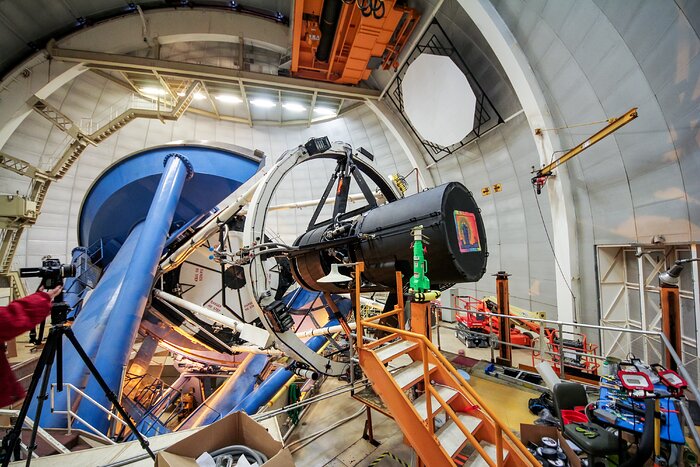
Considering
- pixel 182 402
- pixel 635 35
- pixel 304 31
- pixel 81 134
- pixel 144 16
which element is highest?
pixel 144 16

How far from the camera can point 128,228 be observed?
775 centimetres

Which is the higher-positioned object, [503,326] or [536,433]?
[503,326]

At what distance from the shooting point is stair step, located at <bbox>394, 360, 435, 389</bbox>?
2705 mm

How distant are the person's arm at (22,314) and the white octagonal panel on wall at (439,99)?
9722 mm

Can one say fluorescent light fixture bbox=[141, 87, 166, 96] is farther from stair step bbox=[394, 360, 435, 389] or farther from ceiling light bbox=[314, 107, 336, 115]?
stair step bbox=[394, 360, 435, 389]

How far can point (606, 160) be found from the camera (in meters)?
6.12

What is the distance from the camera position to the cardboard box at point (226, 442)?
1846 millimetres

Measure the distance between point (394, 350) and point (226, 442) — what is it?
188cm

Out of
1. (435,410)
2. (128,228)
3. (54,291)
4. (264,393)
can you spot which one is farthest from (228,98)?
(435,410)

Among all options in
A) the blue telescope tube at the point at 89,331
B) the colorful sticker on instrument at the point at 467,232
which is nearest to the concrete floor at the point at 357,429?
the colorful sticker on instrument at the point at 467,232

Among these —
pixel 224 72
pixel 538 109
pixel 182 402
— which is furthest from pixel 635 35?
pixel 182 402

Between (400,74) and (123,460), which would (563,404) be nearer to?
(123,460)

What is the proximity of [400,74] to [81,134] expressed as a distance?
42.1 ft

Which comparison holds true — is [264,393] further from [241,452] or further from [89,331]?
[241,452]
